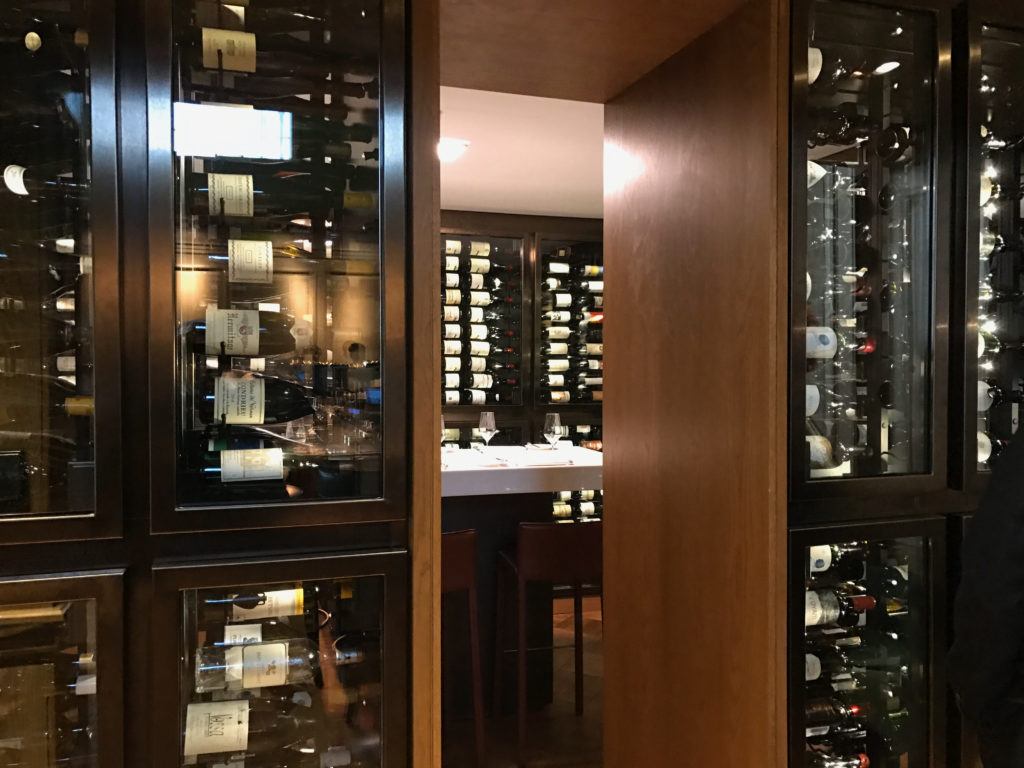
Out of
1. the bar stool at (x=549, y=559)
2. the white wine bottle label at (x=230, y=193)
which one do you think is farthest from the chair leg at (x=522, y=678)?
the white wine bottle label at (x=230, y=193)

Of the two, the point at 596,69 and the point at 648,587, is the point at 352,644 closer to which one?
the point at 648,587

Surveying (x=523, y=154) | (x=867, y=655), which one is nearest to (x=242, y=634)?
(x=867, y=655)

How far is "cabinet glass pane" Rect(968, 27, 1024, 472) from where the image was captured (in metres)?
1.78

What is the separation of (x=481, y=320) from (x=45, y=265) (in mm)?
3846

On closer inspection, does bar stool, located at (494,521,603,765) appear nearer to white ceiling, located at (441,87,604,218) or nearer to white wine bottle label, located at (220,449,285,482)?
white wine bottle label, located at (220,449,285,482)

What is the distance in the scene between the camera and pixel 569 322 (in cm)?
528

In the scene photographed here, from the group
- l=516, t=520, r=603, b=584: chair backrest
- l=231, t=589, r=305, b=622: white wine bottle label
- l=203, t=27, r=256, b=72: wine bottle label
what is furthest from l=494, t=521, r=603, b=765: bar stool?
l=203, t=27, r=256, b=72: wine bottle label

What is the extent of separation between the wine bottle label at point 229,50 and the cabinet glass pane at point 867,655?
63.2 inches

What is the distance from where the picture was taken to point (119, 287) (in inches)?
47.3

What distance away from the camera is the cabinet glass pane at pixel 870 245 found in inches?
63.7

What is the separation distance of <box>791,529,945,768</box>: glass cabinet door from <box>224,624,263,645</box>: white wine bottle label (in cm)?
119

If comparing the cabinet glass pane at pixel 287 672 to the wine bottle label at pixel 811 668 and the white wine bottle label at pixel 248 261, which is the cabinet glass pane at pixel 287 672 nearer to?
the white wine bottle label at pixel 248 261

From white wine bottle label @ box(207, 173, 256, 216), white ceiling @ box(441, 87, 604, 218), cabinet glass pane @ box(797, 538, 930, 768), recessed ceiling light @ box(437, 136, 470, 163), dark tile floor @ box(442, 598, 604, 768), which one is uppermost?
white ceiling @ box(441, 87, 604, 218)

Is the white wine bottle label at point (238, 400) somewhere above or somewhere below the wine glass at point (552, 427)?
above
